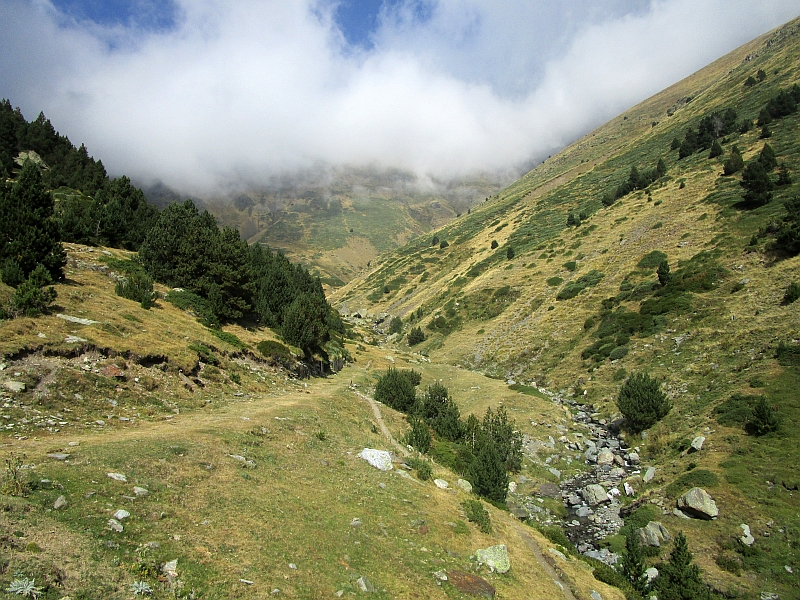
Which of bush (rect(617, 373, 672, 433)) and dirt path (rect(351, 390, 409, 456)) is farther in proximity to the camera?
bush (rect(617, 373, 672, 433))

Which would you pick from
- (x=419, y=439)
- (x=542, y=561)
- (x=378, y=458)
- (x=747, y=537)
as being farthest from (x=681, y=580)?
(x=419, y=439)

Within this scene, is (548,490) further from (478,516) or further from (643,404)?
(478,516)

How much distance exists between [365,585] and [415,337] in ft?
175

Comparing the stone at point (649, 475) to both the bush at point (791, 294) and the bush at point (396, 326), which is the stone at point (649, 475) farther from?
the bush at point (396, 326)

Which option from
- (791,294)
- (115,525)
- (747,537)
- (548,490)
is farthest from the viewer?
(791,294)

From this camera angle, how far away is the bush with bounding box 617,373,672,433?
78.9ft

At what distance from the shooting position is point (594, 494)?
66.8ft

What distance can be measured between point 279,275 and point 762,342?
124 ft

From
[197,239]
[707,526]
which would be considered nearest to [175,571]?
[707,526]

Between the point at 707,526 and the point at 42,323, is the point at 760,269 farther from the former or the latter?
the point at 42,323

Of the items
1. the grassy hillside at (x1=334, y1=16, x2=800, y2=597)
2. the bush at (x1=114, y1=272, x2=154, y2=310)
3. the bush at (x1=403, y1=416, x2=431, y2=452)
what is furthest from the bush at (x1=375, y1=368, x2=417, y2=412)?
the bush at (x1=114, y1=272, x2=154, y2=310)

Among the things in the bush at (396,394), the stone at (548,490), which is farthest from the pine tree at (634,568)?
the bush at (396,394)

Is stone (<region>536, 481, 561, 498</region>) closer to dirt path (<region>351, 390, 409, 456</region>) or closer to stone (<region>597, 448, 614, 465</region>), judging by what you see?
stone (<region>597, 448, 614, 465</region>)

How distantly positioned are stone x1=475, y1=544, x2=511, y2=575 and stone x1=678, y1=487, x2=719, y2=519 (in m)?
10.1
